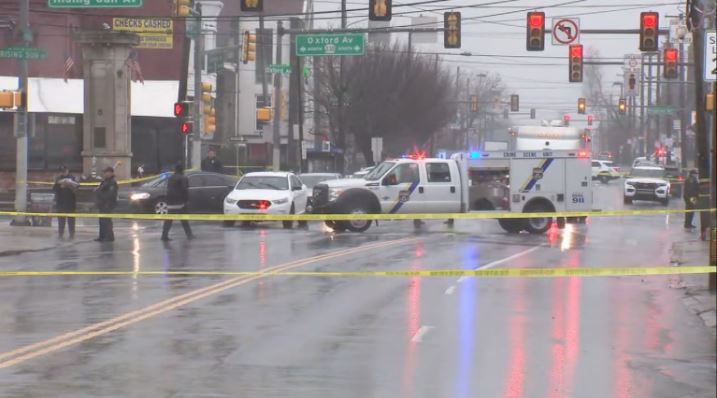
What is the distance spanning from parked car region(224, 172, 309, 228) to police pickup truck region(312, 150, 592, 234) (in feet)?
3.53

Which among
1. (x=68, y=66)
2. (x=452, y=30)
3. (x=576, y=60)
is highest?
(x=68, y=66)

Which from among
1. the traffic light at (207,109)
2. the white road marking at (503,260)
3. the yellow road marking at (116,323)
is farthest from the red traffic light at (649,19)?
the traffic light at (207,109)

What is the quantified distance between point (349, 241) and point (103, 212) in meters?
5.55

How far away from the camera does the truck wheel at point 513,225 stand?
29750 mm

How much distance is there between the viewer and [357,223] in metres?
29.1

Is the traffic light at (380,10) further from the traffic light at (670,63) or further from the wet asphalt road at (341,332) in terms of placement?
the traffic light at (670,63)

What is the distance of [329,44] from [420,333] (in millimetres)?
25590

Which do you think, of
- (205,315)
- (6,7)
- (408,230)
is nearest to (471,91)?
(6,7)

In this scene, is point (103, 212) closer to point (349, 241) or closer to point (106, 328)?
point (349, 241)

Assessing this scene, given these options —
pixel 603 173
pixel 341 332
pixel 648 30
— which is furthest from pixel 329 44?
pixel 603 173

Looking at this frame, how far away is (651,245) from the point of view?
1041 inches

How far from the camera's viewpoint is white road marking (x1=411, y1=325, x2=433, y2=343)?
39.9ft

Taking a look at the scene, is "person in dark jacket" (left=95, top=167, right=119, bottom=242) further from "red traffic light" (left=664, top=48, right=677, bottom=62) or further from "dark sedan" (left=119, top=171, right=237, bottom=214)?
"red traffic light" (left=664, top=48, right=677, bottom=62)

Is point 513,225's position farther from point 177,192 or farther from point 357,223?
point 177,192
